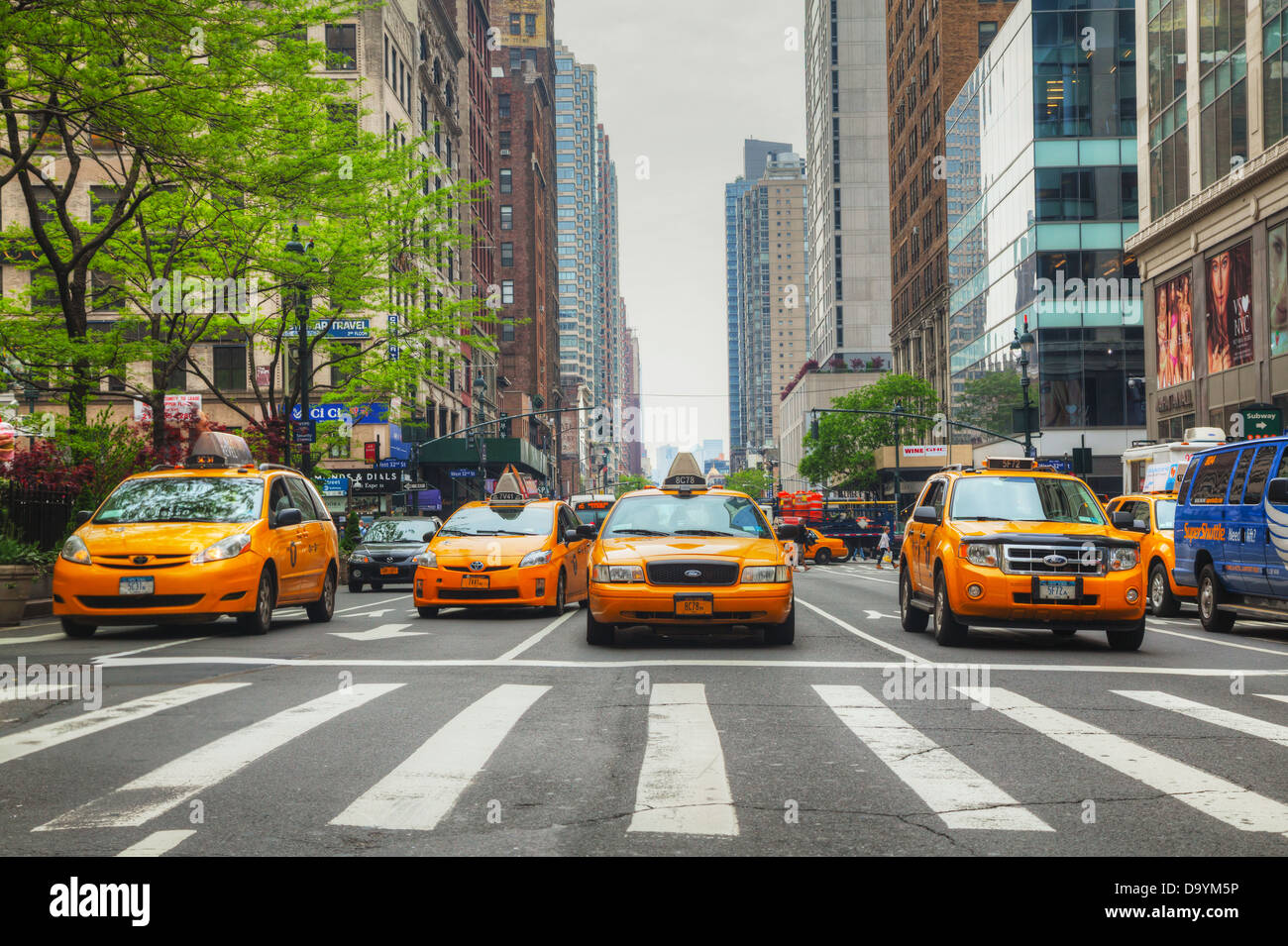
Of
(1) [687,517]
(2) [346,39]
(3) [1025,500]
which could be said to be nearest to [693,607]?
(1) [687,517]

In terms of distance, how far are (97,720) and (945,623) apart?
8564 mm

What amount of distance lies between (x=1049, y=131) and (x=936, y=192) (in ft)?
70.6

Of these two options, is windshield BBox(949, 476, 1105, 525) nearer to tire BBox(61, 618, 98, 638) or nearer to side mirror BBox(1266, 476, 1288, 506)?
side mirror BBox(1266, 476, 1288, 506)

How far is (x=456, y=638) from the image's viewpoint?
14.4 meters

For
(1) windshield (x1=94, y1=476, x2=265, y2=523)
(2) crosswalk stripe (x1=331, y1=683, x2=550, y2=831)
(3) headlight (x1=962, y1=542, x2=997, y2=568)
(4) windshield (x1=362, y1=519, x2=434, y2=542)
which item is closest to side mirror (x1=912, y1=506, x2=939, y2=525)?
(3) headlight (x1=962, y1=542, x2=997, y2=568)

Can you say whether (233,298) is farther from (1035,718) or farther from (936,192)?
(936,192)

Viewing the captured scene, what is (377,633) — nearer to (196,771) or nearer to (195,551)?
(195,551)

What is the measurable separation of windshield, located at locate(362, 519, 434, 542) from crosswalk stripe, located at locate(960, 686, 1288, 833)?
21763mm

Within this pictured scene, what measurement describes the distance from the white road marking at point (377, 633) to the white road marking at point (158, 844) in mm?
9361

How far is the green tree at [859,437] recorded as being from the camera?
8300cm

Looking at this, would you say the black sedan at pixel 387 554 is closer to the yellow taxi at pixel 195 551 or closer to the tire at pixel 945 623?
the yellow taxi at pixel 195 551

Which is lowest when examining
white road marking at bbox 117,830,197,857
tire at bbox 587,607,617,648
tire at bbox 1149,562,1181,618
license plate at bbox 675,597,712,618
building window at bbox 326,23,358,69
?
tire at bbox 1149,562,1181,618

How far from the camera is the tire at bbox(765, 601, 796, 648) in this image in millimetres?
13352
